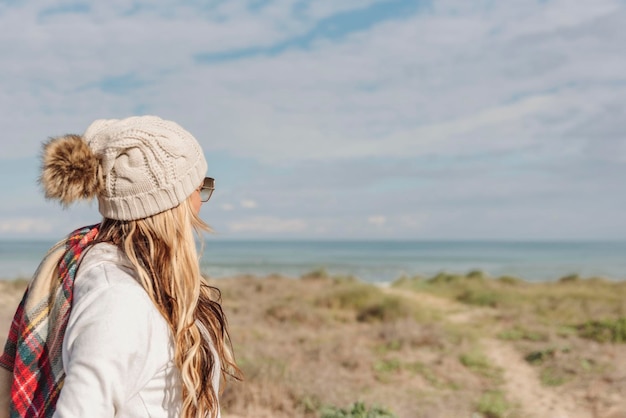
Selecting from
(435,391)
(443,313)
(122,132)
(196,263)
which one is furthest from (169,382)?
(443,313)

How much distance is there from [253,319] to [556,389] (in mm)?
6614

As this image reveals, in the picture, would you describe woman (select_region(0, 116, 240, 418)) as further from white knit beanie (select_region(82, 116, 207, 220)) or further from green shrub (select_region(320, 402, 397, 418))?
green shrub (select_region(320, 402, 397, 418))

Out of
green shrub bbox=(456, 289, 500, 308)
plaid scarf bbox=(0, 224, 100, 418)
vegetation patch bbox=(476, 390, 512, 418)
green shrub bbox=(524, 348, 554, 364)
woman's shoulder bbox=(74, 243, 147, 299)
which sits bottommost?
vegetation patch bbox=(476, 390, 512, 418)

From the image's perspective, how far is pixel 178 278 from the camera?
1670 millimetres

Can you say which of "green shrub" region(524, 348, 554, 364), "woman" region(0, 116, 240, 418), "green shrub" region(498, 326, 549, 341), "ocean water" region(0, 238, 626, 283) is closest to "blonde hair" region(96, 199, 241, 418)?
"woman" region(0, 116, 240, 418)

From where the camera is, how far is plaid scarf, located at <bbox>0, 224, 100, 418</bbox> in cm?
154

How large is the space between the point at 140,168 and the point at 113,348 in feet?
1.67

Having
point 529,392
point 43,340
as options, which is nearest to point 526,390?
point 529,392

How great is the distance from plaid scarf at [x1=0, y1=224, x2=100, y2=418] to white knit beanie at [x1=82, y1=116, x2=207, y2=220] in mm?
179

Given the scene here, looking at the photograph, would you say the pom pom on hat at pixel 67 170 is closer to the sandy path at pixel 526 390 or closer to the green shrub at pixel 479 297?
the sandy path at pixel 526 390

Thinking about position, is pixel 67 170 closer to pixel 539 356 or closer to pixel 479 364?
pixel 479 364

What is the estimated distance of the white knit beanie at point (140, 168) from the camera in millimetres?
1658

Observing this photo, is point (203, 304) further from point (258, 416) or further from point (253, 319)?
point (253, 319)

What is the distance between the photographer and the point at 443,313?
14695 mm
